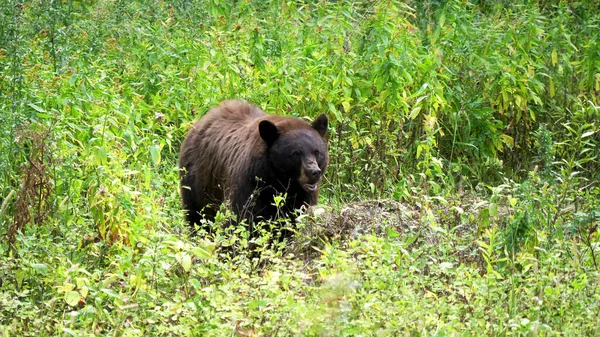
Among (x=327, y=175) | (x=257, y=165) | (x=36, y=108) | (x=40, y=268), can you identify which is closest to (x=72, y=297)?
(x=40, y=268)

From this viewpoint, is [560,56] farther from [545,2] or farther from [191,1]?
[191,1]

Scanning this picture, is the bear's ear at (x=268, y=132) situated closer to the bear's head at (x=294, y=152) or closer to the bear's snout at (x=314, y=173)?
the bear's head at (x=294, y=152)

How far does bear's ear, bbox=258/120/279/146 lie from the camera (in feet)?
26.2

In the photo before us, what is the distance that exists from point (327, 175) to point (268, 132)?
1557mm

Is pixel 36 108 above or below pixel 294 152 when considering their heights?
above

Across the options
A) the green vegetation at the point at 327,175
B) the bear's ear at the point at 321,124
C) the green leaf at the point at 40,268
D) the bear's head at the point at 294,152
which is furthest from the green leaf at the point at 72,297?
the bear's ear at the point at 321,124

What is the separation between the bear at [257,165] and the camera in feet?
26.3

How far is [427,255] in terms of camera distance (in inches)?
252

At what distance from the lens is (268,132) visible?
805 cm

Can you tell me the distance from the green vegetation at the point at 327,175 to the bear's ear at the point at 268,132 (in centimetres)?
68

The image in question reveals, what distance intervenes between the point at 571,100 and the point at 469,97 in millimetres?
1057

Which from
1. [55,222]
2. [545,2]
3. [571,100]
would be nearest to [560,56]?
[571,100]

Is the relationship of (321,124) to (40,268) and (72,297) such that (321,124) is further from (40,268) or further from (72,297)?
(72,297)

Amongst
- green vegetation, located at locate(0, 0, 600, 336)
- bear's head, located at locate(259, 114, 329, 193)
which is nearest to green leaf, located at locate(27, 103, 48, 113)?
green vegetation, located at locate(0, 0, 600, 336)
